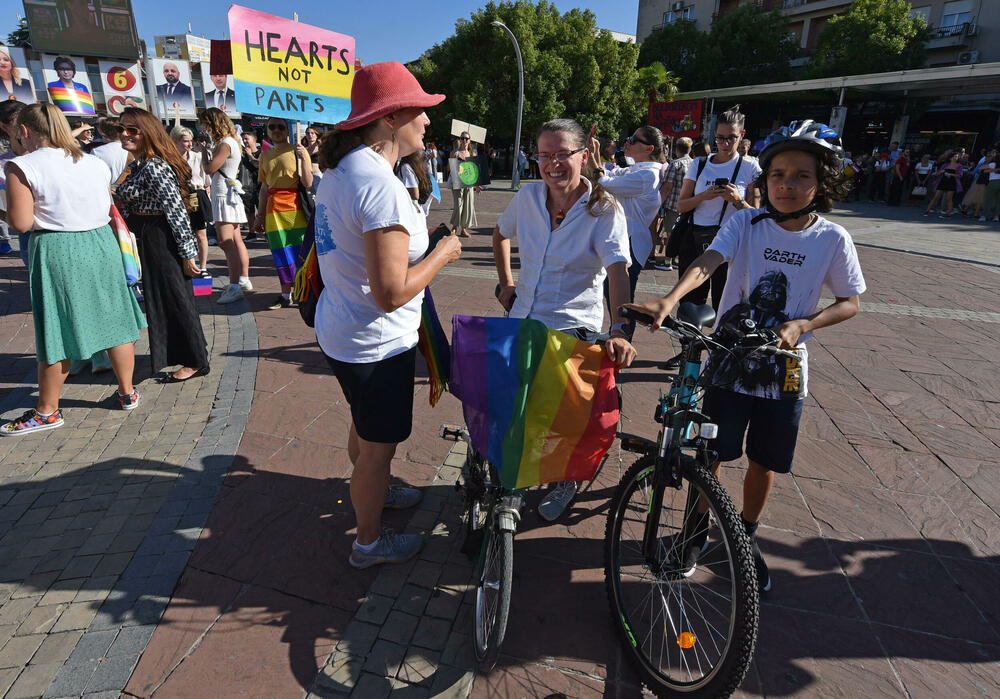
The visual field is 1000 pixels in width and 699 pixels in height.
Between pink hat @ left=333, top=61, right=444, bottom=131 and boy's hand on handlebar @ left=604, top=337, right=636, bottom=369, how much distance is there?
1.02 meters

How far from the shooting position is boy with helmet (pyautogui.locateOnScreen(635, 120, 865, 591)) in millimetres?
2098

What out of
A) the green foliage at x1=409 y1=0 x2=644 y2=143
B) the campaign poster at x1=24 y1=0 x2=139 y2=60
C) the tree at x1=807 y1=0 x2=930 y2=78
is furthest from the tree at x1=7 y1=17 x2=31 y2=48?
the tree at x1=807 y1=0 x2=930 y2=78

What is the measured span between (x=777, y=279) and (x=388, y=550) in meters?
1.94

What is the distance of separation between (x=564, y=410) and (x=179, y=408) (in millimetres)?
3237

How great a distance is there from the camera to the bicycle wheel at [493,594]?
6.41ft

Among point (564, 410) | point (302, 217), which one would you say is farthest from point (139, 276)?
point (564, 410)

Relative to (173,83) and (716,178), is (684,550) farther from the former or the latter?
(173,83)

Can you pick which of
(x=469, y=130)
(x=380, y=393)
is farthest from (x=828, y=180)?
(x=469, y=130)

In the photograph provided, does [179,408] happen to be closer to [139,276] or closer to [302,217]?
[139,276]

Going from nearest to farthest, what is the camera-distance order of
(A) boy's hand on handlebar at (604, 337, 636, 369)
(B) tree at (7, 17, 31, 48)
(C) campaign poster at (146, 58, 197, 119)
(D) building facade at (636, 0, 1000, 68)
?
(A) boy's hand on handlebar at (604, 337, 636, 369) → (D) building facade at (636, 0, 1000, 68) → (C) campaign poster at (146, 58, 197, 119) → (B) tree at (7, 17, 31, 48)

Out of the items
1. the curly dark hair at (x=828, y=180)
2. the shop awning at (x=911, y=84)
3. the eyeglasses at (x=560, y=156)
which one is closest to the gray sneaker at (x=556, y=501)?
the eyeglasses at (x=560, y=156)

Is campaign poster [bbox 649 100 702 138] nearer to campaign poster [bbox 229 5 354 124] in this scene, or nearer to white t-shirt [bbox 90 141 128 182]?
campaign poster [bbox 229 5 354 124]

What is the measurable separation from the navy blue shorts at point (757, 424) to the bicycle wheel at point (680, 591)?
1.27ft

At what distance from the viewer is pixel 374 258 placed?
1902 millimetres
